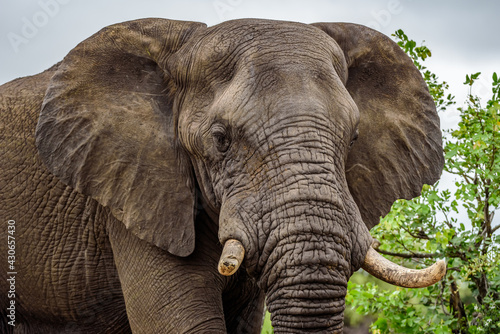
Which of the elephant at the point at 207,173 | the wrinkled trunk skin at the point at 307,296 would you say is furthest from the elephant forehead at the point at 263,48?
the wrinkled trunk skin at the point at 307,296

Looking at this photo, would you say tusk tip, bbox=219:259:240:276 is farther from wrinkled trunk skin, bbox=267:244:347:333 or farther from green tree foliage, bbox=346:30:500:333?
green tree foliage, bbox=346:30:500:333

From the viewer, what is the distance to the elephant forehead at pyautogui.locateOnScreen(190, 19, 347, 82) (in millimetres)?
4463

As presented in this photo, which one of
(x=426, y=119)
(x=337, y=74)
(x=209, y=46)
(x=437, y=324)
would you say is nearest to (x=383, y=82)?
(x=426, y=119)

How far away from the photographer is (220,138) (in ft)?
14.5

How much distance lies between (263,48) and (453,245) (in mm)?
4161

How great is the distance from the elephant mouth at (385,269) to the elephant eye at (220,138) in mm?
543

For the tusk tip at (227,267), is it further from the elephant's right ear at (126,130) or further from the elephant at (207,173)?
the elephant's right ear at (126,130)

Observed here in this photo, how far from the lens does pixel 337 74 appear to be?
4.77 meters

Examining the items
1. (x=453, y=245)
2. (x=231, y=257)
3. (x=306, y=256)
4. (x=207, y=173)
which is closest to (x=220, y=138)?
(x=207, y=173)

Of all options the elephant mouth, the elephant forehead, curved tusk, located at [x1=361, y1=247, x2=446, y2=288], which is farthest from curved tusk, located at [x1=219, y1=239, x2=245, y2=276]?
the elephant forehead

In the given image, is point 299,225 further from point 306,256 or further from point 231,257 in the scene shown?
point 231,257

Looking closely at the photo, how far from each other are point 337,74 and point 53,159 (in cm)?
176

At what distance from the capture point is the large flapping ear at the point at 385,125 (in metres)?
5.30

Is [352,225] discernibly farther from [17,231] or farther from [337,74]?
[17,231]
